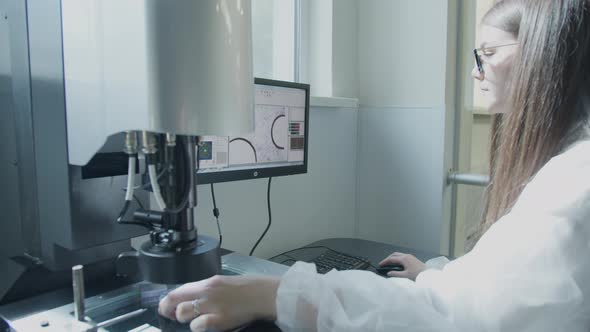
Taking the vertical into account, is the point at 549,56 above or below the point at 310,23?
below

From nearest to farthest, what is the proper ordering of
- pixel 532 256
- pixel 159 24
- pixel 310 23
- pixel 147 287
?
pixel 159 24 < pixel 532 256 < pixel 147 287 < pixel 310 23

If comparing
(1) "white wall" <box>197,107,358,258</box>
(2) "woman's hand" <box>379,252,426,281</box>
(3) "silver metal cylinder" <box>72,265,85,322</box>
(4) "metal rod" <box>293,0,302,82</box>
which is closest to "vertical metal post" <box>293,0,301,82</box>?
(4) "metal rod" <box>293,0,302,82</box>

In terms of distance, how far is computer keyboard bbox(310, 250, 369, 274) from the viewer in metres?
1.04

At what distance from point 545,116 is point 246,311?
1.72 ft

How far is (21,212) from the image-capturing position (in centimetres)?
63

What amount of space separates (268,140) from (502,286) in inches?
28.3

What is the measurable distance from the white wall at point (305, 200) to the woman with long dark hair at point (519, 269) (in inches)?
22.4

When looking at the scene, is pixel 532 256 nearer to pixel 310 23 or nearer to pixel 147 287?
pixel 147 287

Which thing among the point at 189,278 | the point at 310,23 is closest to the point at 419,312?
the point at 189,278

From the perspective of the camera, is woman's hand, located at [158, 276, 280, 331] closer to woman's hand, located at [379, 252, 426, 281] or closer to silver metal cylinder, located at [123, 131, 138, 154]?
silver metal cylinder, located at [123, 131, 138, 154]

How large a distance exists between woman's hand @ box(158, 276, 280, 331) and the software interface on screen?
1.33ft

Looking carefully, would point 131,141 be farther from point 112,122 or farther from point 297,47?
point 297,47

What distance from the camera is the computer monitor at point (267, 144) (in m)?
0.96

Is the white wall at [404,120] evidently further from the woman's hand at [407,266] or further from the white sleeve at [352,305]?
the white sleeve at [352,305]
